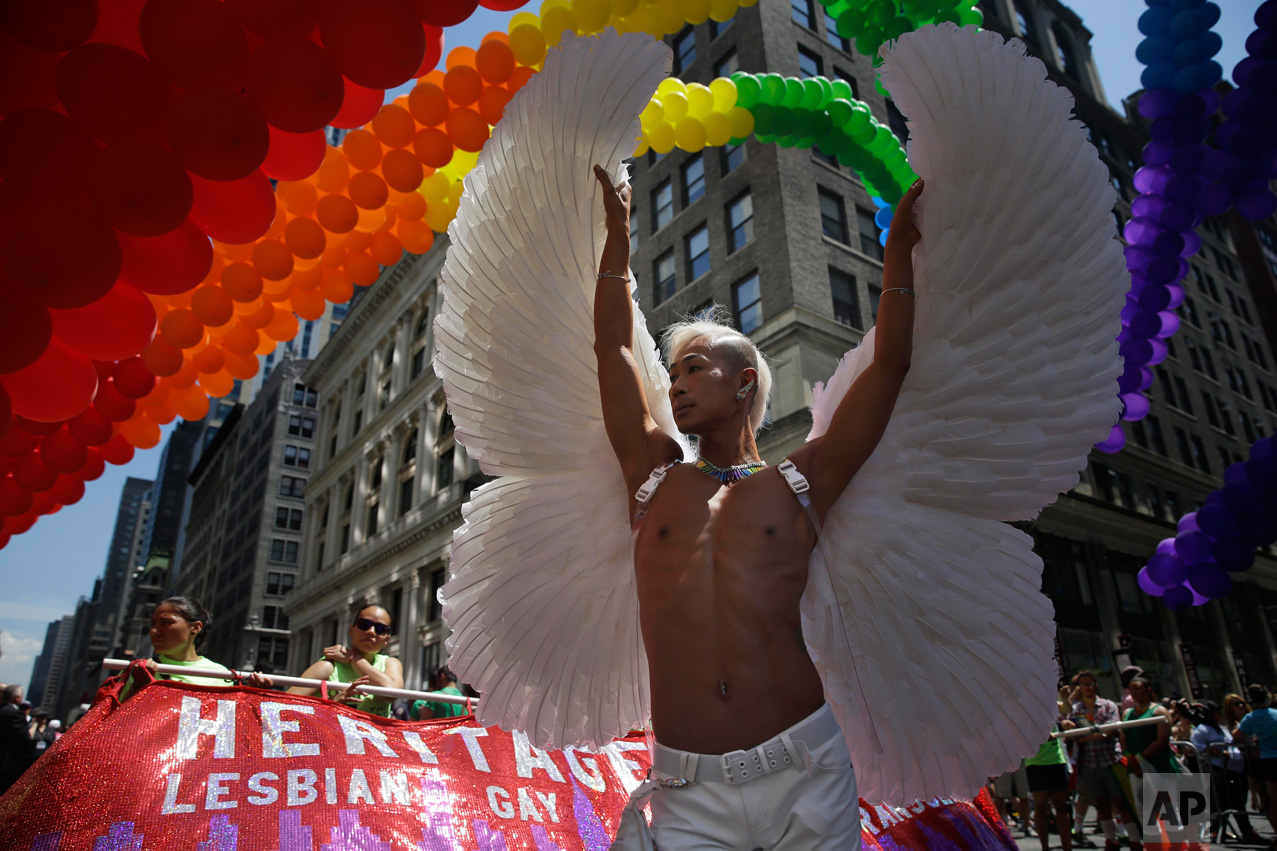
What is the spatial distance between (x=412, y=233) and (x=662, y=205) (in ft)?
63.3

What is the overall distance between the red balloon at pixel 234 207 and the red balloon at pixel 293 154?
0.11 meters

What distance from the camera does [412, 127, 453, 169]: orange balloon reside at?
437cm

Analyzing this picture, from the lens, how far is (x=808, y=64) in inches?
850

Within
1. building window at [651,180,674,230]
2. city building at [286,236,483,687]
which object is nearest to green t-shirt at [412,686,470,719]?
city building at [286,236,483,687]

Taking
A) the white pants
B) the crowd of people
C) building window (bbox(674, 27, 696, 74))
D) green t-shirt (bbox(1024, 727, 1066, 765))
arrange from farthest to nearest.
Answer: building window (bbox(674, 27, 696, 74)) < green t-shirt (bbox(1024, 727, 1066, 765)) < the crowd of people < the white pants

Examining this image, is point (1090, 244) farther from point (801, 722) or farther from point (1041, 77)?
point (801, 722)

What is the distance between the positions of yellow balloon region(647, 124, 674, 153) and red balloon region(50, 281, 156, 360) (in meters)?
3.15

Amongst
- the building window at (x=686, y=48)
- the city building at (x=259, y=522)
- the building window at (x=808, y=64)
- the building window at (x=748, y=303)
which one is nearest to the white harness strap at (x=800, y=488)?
the building window at (x=748, y=303)

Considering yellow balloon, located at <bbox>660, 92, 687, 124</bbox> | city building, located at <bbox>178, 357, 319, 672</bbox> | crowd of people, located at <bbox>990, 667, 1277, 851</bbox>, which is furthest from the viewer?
city building, located at <bbox>178, 357, 319, 672</bbox>

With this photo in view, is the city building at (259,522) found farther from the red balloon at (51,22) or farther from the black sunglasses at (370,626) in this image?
the red balloon at (51,22)

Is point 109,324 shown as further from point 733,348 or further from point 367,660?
point 367,660

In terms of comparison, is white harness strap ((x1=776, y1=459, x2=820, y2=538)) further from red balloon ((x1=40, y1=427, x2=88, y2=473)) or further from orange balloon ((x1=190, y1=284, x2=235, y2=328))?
red balloon ((x1=40, y1=427, x2=88, y2=473))

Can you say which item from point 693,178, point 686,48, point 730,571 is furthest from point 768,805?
point 686,48

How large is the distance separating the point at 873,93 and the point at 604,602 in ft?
77.4
